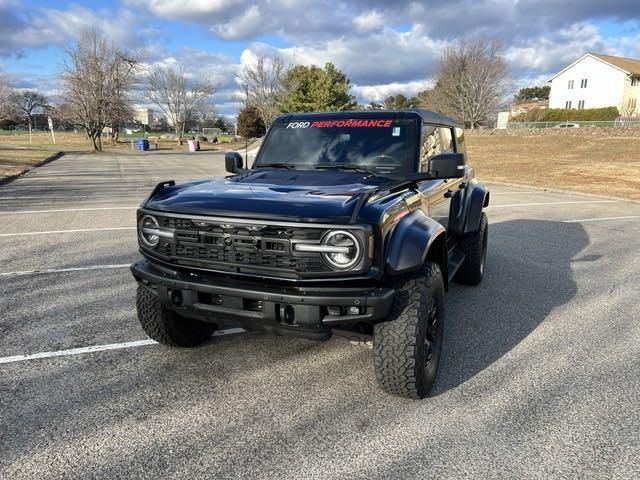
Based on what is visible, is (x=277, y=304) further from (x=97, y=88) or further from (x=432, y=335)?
(x=97, y=88)

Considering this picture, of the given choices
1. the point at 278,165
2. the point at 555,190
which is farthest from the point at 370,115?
the point at 555,190

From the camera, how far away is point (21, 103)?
306ft

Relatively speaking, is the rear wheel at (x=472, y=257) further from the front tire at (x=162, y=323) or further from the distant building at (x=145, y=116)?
the distant building at (x=145, y=116)

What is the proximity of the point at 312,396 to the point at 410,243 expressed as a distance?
3.67ft

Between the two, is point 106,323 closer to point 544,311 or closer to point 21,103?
point 544,311

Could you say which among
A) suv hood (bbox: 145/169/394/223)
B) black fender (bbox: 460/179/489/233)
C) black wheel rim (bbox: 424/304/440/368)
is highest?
suv hood (bbox: 145/169/394/223)

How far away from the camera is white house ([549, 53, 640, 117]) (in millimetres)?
53875

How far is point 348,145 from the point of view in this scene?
13.3 feet

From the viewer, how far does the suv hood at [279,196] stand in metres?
2.67

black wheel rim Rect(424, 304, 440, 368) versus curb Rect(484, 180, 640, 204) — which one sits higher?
black wheel rim Rect(424, 304, 440, 368)

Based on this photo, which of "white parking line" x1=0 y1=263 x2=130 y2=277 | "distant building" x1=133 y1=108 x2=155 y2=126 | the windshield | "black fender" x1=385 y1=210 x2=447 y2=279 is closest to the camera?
"black fender" x1=385 y1=210 x2=447 y2=279

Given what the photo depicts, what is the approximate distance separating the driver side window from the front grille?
165 cm

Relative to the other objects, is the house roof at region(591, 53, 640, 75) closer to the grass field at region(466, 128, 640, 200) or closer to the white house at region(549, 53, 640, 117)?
the white house at region(549, 53, 640, 117)

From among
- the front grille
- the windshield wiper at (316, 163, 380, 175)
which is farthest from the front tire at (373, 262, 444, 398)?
the windshield wiper at (316, 163, 380, 175)
